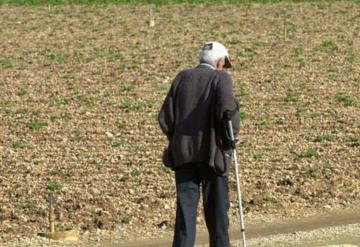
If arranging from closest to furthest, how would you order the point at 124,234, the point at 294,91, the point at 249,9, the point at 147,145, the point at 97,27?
1. the point at 124,234
2. the point at 147,145
3. the point at 294,91
4. the point at 97,27
5. the point at 249,9

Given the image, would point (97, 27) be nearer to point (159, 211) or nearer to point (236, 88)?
point (236, 88)

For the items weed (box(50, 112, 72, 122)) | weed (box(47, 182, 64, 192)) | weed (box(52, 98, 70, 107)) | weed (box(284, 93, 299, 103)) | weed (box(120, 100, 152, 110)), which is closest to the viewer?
weed (box(47, 182, 64, 192))

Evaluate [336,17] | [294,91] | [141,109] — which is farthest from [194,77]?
[336,17]

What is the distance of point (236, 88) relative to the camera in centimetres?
2044

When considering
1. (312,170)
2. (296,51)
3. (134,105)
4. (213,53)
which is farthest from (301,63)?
(213,53)

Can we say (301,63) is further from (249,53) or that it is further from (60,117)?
(60,117)

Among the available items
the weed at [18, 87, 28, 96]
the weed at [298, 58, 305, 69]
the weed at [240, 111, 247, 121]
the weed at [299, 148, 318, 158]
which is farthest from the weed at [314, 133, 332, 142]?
the weed at [298, 58, 305, 69]

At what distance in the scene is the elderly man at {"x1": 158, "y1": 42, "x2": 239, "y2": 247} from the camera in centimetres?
849

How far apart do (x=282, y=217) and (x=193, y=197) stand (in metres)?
3.47

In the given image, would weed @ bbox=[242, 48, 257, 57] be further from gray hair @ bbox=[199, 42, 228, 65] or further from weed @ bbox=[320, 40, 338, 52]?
gray hair @ bbox=[199, 42, 228, 65]

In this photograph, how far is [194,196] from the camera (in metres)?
8.62

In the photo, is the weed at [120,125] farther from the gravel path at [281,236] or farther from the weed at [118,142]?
the gravel path at [281,236]

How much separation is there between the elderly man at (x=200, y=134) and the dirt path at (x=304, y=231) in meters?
1.83

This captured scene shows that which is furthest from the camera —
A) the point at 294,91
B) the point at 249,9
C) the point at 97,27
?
the point at 249,9
